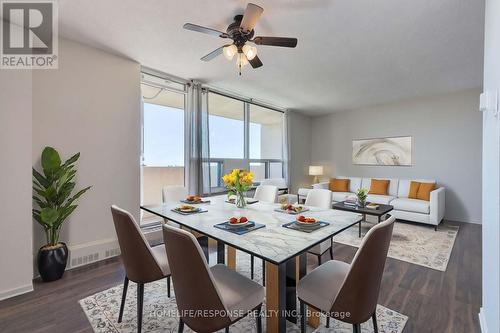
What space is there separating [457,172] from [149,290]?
19.1ft

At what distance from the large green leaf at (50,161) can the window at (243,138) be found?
2338 millimetres

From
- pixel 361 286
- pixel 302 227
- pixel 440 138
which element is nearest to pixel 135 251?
→ pixel 302 227

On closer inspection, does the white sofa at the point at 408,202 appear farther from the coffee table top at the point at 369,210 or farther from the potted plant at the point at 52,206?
the potted plant at the point at 52,206

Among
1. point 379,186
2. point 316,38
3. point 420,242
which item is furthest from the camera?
point 379,186

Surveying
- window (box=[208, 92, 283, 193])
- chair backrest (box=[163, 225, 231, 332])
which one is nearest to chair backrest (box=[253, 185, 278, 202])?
window (box=[208, 92, 283, 193])

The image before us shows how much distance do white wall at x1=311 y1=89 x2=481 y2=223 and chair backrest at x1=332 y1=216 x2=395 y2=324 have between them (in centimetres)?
484

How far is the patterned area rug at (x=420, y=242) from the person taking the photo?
9.23 feet

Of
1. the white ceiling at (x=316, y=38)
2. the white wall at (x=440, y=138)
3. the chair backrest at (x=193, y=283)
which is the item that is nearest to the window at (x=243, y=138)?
the white ceiling at (x=316, y=38)

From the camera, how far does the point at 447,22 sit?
2.23m

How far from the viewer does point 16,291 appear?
6.83ft

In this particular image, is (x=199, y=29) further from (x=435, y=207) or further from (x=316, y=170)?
(x=316, y=170)

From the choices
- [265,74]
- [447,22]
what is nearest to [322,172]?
[265,74]

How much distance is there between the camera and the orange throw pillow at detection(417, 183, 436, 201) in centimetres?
440

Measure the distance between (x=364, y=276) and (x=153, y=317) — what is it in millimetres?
1630
